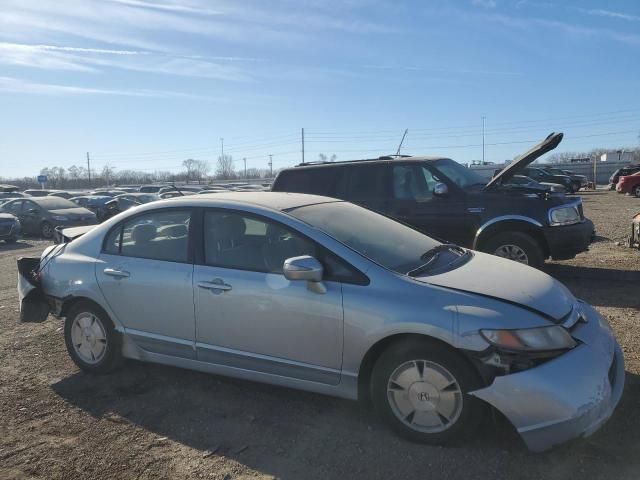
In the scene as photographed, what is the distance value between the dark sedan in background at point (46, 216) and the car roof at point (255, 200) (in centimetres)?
1680

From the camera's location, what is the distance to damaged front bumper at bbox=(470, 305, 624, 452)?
2908mm

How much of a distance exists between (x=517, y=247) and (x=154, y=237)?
5.04m

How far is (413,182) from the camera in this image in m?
8.09

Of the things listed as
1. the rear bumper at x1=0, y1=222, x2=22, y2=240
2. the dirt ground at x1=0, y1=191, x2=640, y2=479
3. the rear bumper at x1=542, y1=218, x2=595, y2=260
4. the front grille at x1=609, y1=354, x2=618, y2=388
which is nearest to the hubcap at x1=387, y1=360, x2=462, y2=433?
the dirt ground at x1=0, y1=191, x2=640, y2=479

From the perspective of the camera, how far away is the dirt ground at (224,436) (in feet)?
10.1

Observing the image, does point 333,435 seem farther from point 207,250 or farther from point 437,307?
point 207,250

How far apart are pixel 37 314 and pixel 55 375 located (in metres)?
0.63

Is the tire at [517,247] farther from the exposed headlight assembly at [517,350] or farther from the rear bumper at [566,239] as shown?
the exposed headlight assembly at [517,350]

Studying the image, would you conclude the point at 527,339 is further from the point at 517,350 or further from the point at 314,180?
the point at 314,180

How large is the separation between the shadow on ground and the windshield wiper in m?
1.02

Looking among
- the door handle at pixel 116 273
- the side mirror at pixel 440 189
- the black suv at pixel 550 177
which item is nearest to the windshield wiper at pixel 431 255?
the door handle at pixel 116 273

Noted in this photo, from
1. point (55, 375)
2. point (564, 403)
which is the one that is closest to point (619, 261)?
point (564, 403)

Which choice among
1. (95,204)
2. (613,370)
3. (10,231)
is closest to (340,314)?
(613,370)

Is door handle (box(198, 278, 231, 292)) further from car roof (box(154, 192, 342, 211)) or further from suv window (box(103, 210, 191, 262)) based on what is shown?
car roof (box(154, 192, 342, 211))
